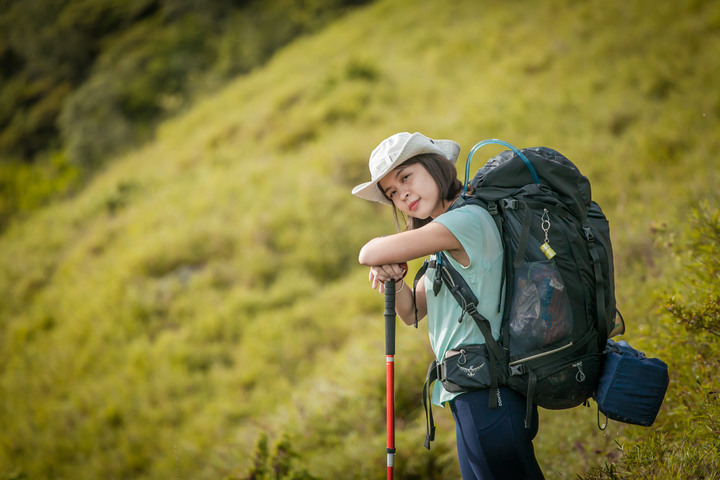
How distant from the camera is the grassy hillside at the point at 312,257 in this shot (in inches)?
208

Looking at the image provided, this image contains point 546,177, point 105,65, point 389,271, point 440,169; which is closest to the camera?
point 546,177

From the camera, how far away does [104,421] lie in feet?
26.5

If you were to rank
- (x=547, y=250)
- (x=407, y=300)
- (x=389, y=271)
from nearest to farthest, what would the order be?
(x=547, y=250) → (x=389, y=271) → (x=407, y=300)

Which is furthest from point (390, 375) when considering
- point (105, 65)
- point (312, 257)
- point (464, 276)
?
point (105, 65)

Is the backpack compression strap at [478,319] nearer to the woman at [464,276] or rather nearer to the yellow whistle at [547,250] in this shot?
the woman at [464,276]

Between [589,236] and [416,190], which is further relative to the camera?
[416,190]

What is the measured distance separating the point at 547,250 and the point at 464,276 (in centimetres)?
34

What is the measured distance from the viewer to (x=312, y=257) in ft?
31.5

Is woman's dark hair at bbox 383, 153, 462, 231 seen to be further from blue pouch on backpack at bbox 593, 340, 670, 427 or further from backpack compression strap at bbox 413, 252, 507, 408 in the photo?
blue pouch on backpack at bbox 593, 340, 670, 427

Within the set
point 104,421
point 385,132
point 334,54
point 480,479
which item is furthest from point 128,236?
point 480,479

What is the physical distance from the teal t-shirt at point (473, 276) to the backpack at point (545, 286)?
3 centimetres

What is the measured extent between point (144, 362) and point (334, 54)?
11.3 metres

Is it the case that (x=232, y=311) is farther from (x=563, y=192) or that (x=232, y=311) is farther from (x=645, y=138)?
(x=563, y=192)

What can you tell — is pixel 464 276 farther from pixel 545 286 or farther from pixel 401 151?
pixel 401 151
